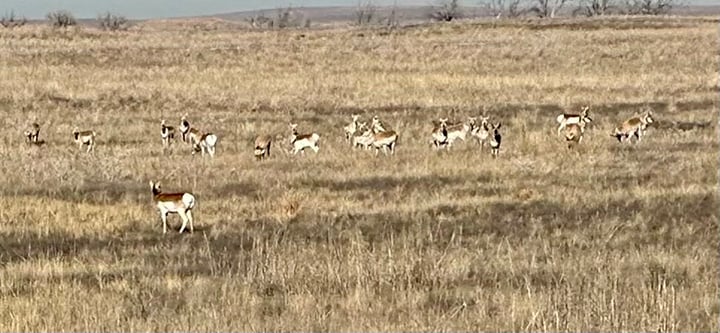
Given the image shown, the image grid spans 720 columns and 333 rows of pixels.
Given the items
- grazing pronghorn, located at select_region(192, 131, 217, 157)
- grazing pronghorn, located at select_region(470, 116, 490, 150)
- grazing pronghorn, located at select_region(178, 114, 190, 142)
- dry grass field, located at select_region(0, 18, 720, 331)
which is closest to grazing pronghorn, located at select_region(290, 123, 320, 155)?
dry grass field, located at select_region(0, 18, 720, 331)

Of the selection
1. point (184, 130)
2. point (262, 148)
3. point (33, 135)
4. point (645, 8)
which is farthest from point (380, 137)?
point (645, 8)

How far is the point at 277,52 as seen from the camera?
52781 millimetres

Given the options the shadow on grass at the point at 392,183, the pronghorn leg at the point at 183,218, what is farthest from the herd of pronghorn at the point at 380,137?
the pronghorn leg at the point at 183,218

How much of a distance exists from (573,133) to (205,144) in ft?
27.6

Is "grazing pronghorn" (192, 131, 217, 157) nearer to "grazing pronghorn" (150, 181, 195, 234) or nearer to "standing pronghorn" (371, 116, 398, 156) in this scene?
"standing pronghorn" (371, 116, 398, 156)

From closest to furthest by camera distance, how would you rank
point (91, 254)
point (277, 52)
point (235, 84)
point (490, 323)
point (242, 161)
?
point (490, 323) → point (91, 254) → point (242, 161) → point (235, 84) → point (277, 52)

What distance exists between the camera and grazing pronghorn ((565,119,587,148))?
22.1 meters

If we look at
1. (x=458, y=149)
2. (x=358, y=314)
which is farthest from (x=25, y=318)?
(x=458, y=149)

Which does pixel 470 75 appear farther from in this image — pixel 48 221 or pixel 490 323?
pixel 490 323

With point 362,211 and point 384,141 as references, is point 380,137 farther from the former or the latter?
point 362,211

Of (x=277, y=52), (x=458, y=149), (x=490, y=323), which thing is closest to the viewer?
(x=490, y=323)

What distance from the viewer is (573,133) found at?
22.3 metres

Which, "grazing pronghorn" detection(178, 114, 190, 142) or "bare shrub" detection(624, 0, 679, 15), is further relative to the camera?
"bare shrub" detection(624, 0, 679, 15)

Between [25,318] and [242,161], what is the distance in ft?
42.2
